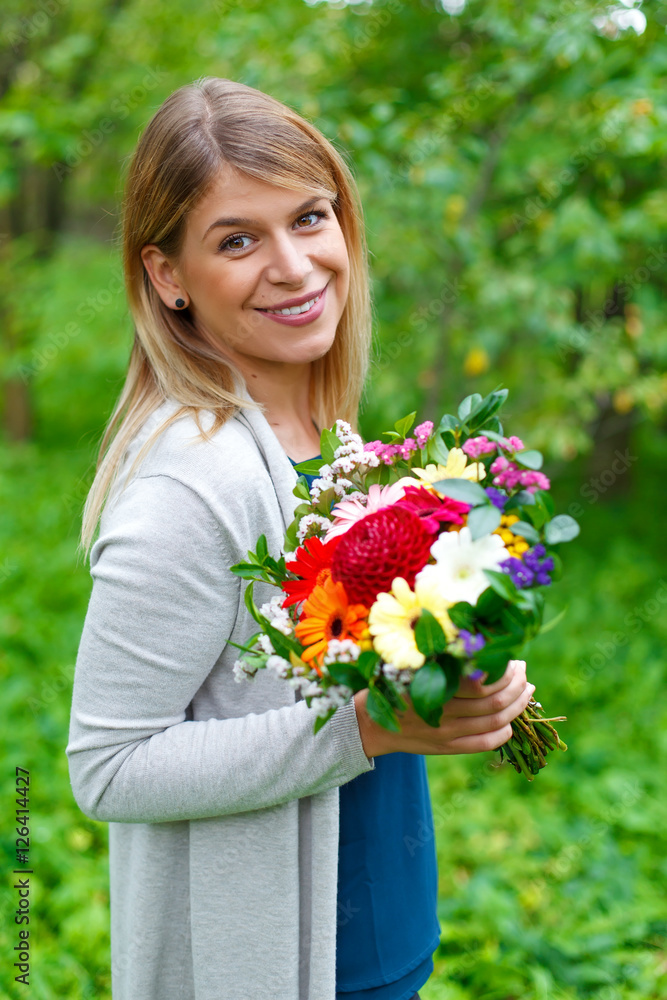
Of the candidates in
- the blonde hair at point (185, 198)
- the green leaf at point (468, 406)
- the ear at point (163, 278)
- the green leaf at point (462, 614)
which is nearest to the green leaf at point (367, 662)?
the green leaf at point (462, 614)

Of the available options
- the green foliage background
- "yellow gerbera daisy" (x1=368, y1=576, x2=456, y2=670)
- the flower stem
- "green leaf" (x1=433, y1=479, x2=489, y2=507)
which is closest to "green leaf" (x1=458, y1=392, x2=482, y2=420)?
"green leaf" (x1=433, y1=479, x2=489, y2=507)

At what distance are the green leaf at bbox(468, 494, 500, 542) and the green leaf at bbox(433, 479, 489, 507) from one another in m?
0.02

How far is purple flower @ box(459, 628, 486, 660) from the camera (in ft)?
3.05

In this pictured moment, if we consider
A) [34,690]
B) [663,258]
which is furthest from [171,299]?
[663,258]

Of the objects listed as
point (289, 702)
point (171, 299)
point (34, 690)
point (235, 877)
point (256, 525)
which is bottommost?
point (34, 690)

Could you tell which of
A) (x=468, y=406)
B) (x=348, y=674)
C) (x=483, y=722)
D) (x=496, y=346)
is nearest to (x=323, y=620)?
(x=348, y=674)

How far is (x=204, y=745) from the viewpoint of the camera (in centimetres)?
124

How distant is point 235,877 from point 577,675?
146 inches

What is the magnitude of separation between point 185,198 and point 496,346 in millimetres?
2996

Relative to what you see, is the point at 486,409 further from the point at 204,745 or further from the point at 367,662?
the point at 204,745

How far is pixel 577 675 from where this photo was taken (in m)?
4.69

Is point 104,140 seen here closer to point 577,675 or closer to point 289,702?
point 577,675

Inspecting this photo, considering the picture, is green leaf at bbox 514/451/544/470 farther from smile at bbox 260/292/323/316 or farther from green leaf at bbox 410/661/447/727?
smile at bbox 260/292/323/316

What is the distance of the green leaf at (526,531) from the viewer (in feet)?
3.26
